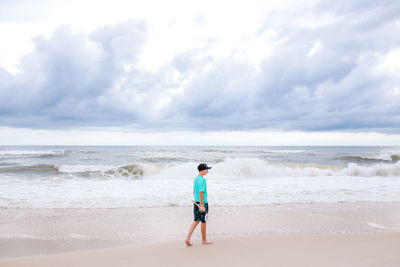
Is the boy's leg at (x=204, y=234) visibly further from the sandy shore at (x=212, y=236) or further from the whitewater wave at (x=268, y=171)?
the whitewater wave at (x=268, y=171)

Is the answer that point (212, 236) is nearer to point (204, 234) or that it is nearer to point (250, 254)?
point (204, 234)

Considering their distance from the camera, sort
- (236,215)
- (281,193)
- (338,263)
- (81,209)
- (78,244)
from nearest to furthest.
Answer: (338,263)
(78,244)
(236,215)
(81,209)
(281,193)

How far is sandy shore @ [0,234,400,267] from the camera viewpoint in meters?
4.42

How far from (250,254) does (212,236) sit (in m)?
1.28

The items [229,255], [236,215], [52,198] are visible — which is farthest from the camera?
[52,198]

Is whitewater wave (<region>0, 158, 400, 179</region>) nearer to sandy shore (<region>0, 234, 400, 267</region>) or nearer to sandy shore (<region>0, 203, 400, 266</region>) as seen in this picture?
sandy shore (<region>0, 203, 400, 266</region>)

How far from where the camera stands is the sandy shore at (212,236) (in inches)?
180

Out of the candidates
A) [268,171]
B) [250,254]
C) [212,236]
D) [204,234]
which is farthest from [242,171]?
[250,254]

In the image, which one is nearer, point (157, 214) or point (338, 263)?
point (338, 263)

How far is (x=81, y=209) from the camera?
8.41 m

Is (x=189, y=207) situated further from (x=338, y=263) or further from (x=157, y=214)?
(x=338, y=263)

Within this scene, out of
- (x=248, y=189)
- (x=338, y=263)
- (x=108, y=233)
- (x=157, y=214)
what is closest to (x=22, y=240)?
(x=108, y=233)

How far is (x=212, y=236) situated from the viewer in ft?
19.3

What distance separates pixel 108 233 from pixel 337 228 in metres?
5.16
